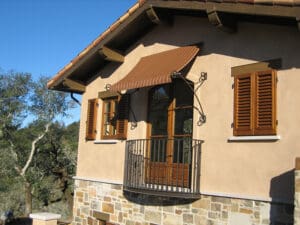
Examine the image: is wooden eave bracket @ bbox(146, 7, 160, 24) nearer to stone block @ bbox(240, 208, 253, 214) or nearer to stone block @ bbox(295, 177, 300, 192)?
stone block @ bbox(240, 208, 253, 214)

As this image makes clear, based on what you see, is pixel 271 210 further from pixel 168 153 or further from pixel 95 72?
pixel 95 72

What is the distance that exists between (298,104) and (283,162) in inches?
52.3

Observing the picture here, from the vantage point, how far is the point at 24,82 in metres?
31.2

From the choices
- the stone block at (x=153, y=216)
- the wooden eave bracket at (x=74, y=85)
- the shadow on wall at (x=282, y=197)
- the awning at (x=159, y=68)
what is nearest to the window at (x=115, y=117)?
the wooden eave bracket at (x=74, y=85)

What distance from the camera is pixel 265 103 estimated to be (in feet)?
32.9

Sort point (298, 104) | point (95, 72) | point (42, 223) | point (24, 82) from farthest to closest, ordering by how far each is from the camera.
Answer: point (24, 82), point (95, 72), point (42, 223), point (298, 104)

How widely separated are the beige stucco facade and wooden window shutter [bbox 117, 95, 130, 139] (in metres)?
0.20

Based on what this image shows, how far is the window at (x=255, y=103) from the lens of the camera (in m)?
9.90

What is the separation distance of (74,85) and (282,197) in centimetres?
975

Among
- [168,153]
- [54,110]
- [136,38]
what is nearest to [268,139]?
[168,153]

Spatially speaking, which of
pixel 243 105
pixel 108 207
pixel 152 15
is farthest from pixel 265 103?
pixel 108 207

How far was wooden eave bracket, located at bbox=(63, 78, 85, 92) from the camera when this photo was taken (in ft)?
53.9

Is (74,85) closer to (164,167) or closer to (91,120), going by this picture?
(91,120)

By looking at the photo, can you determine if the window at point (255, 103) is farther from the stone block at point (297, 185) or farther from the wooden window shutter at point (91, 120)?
the wooden window shutter at point (91, 120)
